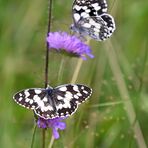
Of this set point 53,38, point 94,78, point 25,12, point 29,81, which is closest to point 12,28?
point 25,12

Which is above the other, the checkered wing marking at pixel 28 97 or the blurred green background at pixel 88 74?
the checkered wing marking at pixel 28 97

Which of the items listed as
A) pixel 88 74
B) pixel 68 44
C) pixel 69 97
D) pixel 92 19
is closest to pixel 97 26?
pixel 92 19

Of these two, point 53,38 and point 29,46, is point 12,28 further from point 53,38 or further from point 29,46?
point 53,38

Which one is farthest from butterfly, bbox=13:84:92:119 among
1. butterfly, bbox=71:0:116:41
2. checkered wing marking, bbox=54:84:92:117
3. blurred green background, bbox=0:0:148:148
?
butterfly, bbox=71:0:116:41

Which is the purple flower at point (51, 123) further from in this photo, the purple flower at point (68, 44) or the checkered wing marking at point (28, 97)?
the purple flower at point (68, 44)

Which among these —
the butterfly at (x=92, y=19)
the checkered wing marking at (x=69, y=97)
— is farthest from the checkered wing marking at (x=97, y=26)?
the checkered wing marking at (x=69, y=97)

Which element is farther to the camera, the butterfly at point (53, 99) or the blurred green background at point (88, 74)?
the blurred green background at point (88, 74)
